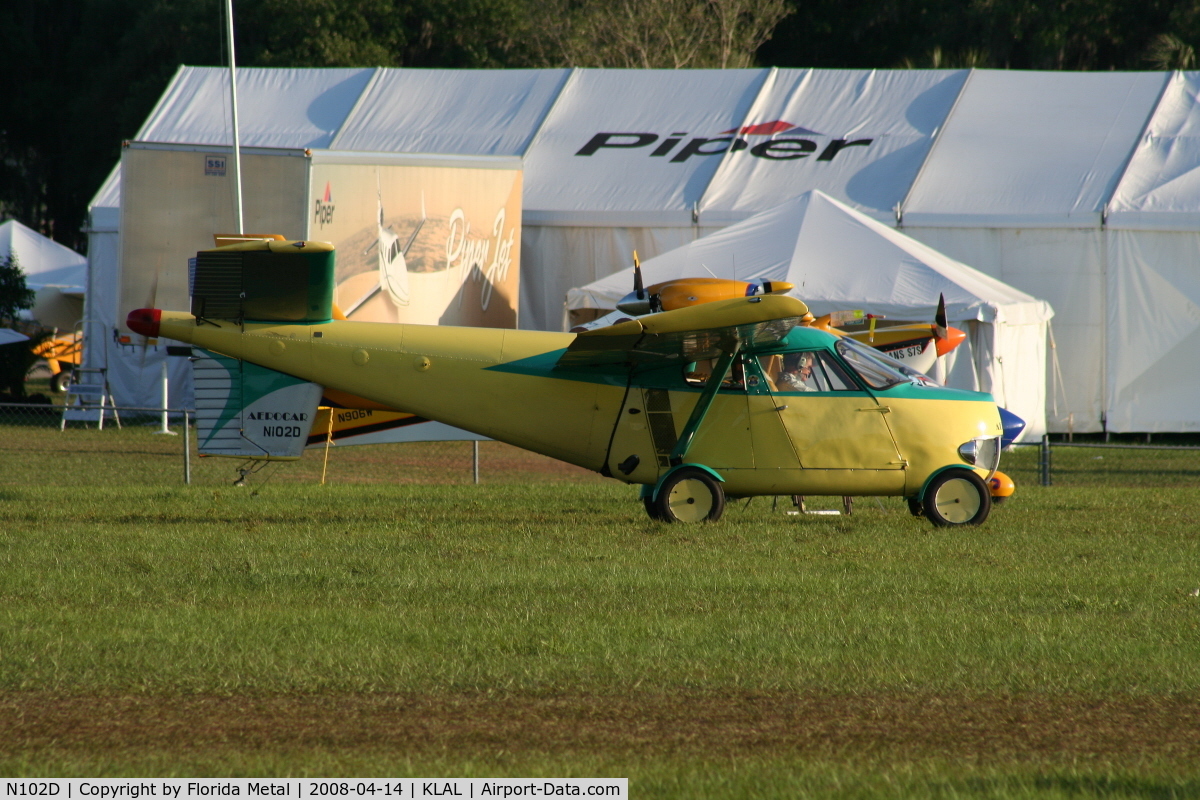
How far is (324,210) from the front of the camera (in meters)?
20.5

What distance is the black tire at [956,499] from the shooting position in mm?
11672

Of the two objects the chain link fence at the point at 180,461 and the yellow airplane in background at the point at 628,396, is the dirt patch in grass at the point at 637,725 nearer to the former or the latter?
the yellow airplane in background at the point at 628,396

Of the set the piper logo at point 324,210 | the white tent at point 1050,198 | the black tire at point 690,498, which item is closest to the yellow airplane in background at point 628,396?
the black tire at point 690,498

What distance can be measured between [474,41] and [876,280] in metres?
29.1

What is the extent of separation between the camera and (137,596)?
8211mm

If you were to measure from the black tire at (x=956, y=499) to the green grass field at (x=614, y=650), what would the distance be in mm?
304

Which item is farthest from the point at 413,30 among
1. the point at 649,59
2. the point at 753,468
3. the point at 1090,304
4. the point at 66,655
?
the point at 66,655

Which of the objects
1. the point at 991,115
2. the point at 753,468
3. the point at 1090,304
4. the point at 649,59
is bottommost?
the point at 753,468

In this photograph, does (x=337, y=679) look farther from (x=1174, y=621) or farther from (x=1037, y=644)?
(x=1174, y=621)

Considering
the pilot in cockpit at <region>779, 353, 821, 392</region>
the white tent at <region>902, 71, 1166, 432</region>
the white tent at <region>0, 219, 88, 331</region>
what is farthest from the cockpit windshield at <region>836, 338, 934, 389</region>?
the white tent at <region>0, 219, 88, 331</region>

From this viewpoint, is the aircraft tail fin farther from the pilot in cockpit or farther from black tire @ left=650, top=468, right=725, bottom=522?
the pilot in cockpit

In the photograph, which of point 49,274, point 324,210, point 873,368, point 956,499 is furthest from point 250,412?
point 49,274

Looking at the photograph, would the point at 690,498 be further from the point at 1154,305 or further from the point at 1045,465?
the point at 1154,305

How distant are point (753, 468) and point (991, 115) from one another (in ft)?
53.0
